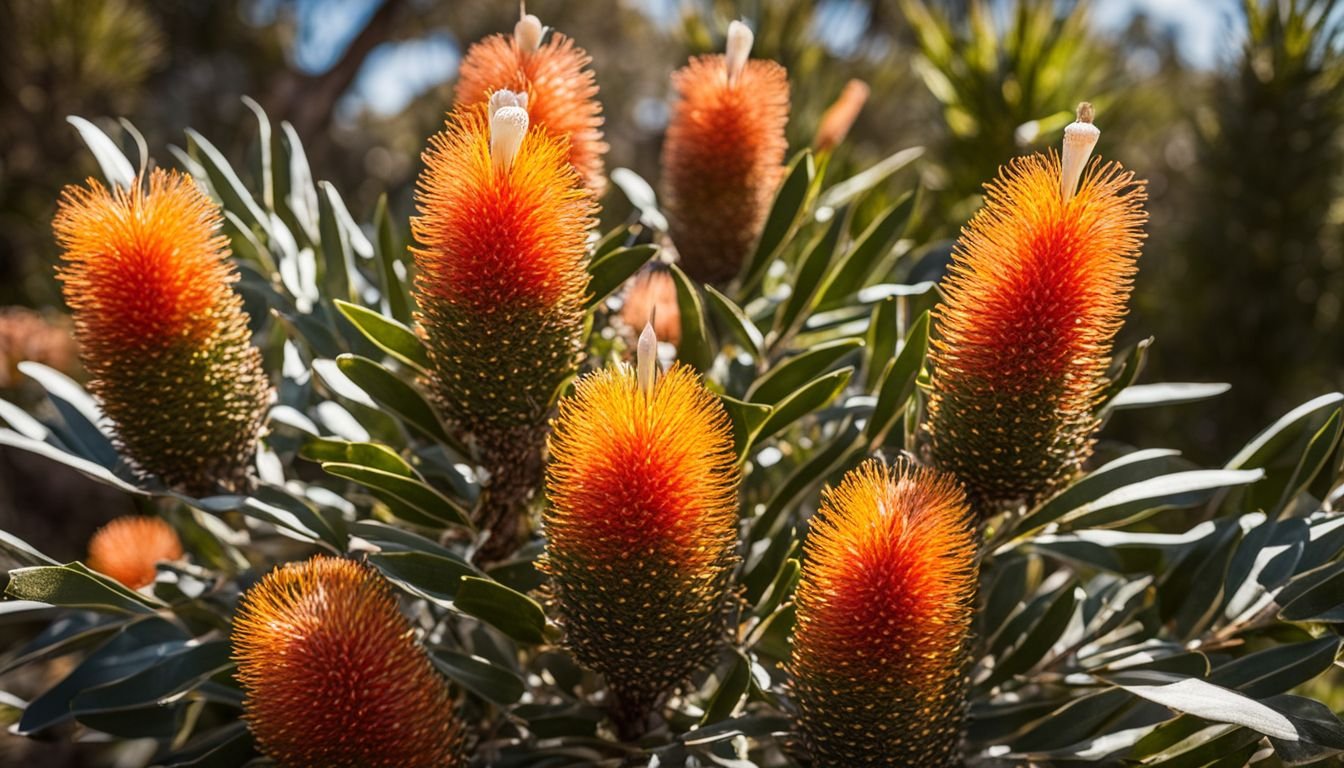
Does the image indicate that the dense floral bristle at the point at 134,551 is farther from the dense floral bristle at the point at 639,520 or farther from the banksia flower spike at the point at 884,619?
the banksia flower spike at the point at 884,619

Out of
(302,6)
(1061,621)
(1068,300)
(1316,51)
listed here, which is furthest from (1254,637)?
(302,6)

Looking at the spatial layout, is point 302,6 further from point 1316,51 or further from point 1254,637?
point 1254,637

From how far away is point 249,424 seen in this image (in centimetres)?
73

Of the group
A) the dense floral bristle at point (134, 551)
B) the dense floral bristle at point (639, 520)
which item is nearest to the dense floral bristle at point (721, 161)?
the dense floral bristle at point (639, 520)

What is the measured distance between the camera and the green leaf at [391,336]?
64 centimetres

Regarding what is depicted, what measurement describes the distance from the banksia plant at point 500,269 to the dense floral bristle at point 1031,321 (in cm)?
22

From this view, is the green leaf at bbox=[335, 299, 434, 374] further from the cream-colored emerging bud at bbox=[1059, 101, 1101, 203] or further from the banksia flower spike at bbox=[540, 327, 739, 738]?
the cream-colored emerging bud at bbox=[1059, 101, 1101, 203]

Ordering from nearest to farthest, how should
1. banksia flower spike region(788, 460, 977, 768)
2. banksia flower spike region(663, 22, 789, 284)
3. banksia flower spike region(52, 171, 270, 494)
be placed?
banksia flower spike region(788, 460, 977, 768) < banksia flower spike region(52, 171, 270, 494) < banksia flower spike region(663, 22, 789, 284)

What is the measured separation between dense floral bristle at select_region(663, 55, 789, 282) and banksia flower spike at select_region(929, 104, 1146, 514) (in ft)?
0.76

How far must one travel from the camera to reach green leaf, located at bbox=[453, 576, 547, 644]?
1.94 feet

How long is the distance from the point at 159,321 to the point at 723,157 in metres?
0.40

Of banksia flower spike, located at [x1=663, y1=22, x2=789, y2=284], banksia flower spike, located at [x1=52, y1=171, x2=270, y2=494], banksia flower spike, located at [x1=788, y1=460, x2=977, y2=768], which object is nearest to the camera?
banksia flower spike, located at [x1=788, y1=460, x2=977, y2=768]

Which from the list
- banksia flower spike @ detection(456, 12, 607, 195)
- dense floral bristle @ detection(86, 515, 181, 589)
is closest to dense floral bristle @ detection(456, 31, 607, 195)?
banksia flower spike @ detection(456, 12, 607, 195)

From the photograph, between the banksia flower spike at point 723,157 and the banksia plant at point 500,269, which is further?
the banksia flower spike at point 723,157
